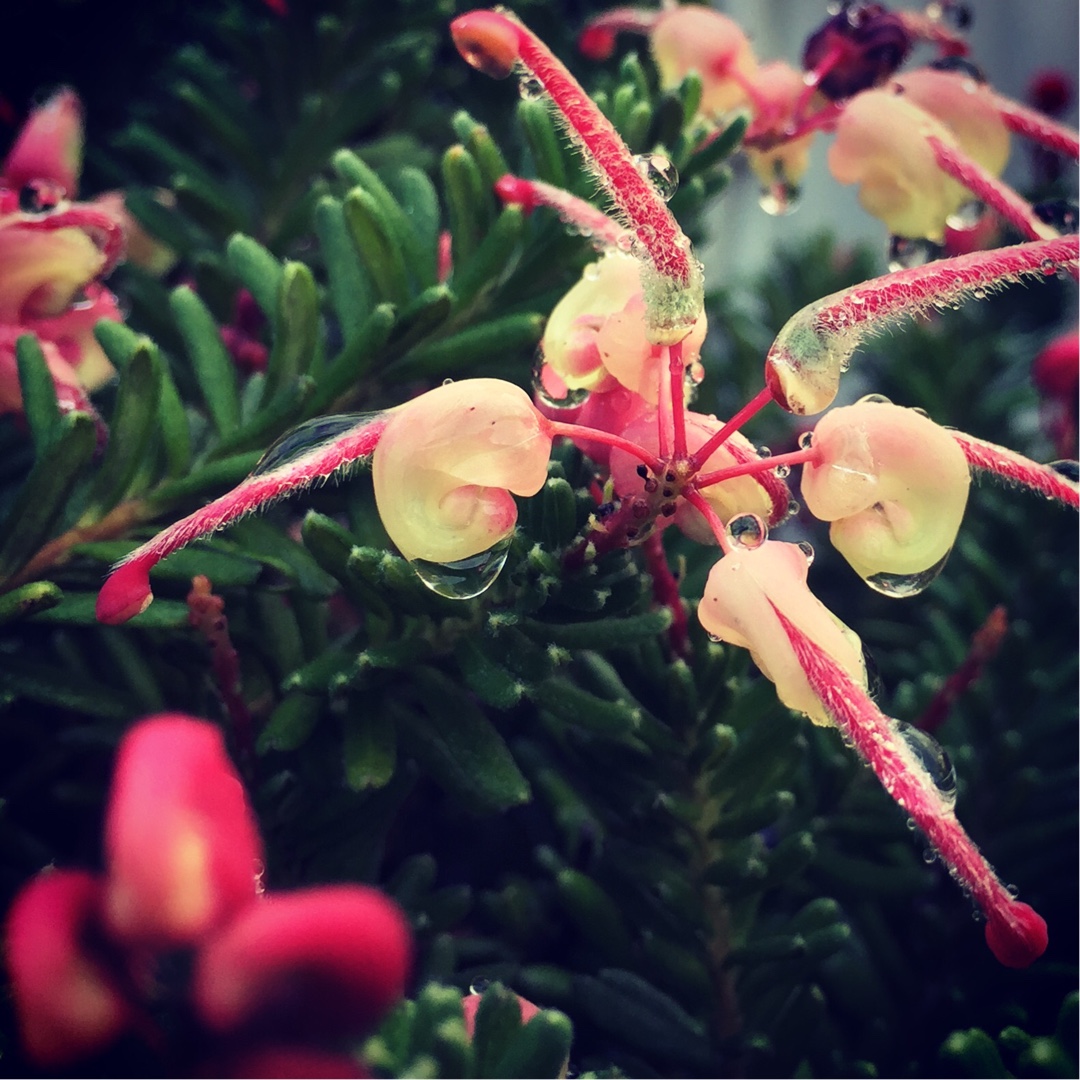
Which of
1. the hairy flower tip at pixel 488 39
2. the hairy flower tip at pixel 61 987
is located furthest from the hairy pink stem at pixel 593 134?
the hairy flower tip at pixel 61 987

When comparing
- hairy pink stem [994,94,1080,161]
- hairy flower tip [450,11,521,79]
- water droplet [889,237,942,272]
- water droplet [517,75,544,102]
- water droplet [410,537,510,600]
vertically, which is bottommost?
water droplet [410,537,510,600]

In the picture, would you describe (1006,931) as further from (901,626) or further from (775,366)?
(901,626)

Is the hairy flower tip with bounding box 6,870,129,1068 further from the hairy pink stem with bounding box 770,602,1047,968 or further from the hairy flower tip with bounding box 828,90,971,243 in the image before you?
the hairy flower tip with bounding box 828,90,971,243

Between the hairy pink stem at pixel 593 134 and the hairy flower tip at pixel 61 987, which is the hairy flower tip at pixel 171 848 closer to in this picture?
the hairy flower tip at pixel 61 987

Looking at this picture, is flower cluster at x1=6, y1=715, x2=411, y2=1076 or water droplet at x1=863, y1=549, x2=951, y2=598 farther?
water droplet at x1=863, y1=549, x2=951, y2=598

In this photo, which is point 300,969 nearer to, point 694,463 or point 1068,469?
point 694,463

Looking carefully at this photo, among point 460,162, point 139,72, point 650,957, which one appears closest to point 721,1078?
point 650,957

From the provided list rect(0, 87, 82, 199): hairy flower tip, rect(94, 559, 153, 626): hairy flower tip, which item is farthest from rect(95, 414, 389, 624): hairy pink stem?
rect(0, 87, 82, 199): hairy flower tip
